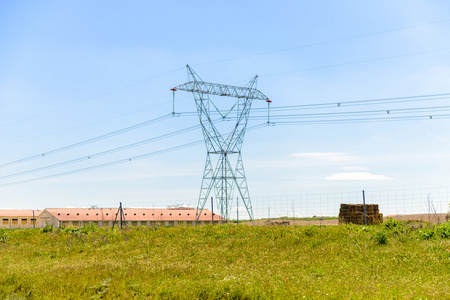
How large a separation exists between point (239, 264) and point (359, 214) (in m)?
14.6

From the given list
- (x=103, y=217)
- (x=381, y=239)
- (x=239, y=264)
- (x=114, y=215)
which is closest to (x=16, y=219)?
(x=103, y=217)

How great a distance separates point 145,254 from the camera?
17875 millimetres

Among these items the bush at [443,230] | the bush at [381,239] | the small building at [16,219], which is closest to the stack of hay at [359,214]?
the bush at [443,230]

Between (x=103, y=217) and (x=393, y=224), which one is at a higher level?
(x=393, y=224)

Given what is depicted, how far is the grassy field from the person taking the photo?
10.7 meters

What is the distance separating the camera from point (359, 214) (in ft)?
88.8

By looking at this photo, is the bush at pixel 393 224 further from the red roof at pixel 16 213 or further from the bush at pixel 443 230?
the red roof at pixel 16 213

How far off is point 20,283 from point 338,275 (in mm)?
9321

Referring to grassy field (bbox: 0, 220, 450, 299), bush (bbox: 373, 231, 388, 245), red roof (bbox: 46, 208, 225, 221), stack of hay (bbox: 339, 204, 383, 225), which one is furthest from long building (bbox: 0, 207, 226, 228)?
bush (bbox: 373, 231, 388, 245)

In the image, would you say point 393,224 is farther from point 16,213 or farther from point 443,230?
point 16,213

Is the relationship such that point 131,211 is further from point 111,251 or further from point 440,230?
point 440,230

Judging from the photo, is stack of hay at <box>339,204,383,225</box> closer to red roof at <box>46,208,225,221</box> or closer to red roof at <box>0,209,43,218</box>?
red roof at <box>46,208,225,221</box>

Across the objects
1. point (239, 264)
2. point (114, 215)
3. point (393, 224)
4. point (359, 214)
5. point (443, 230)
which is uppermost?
point (359, 214)

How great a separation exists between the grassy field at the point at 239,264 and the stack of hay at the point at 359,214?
6100 millimetres
